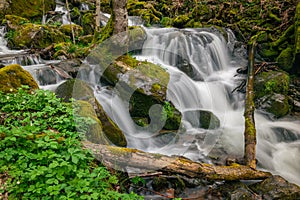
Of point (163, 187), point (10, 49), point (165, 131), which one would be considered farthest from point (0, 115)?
point (10, 49)

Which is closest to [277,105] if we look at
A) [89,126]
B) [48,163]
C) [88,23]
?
[89,126]

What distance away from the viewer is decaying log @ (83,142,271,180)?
11.5 feet

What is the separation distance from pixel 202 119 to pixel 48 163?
4854mm

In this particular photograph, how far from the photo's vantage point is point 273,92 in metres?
8.38

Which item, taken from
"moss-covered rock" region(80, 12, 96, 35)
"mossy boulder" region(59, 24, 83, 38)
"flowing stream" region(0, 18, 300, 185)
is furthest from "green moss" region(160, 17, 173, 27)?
"mossy boulder" region(59, 24, 83, 38)

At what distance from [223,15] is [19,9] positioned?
40.9ft

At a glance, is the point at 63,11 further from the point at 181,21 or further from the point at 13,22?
the point at 181,21

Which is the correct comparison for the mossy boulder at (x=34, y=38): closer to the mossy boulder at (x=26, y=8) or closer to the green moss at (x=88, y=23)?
the green moss at (x=88, y=23)

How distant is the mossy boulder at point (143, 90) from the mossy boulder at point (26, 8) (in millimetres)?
10981

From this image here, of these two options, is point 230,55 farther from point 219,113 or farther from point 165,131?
point 165,131

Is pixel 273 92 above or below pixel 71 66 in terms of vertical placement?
below

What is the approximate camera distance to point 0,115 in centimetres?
371

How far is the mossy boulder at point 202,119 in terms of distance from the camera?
680 cm

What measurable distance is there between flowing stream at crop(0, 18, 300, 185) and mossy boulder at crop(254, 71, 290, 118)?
0.33 m
